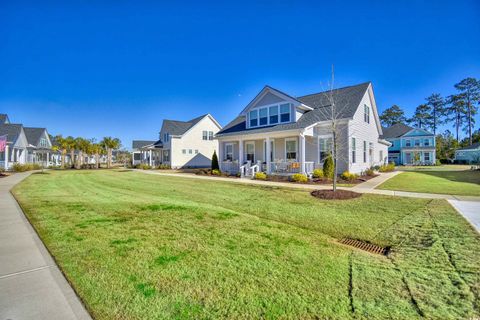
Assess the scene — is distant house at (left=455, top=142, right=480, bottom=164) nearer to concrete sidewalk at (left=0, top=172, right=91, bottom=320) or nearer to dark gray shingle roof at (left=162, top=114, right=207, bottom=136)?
dark gray shingle roof at (left=162, top=114, right=207, bottom=136)

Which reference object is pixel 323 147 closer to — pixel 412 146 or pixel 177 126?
pixel 177 126

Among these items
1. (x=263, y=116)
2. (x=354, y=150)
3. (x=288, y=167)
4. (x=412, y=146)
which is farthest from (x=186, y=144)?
(x=412, y=146)

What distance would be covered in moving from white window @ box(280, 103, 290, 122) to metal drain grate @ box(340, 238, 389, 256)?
14.0 m

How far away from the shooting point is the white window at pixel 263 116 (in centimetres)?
1909

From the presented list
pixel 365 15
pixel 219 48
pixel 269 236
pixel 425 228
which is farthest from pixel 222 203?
pixel 219 48

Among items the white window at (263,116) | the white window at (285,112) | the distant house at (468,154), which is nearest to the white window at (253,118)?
the white window at (263,116)

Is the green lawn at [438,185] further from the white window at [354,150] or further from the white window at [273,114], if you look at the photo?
the white window at [273,114]

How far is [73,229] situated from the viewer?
521 cm

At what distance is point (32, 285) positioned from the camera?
2.92 m

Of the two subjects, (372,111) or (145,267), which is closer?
(145,267)

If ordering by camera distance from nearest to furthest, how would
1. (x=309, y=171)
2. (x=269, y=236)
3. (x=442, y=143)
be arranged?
(x=269, y=236), (x=309, y=171), (x=442, y=143)

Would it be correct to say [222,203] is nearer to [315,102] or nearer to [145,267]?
[145,267]

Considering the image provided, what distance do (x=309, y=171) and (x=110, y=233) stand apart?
12854 millimetres

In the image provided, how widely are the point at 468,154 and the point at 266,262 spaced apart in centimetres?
5811
